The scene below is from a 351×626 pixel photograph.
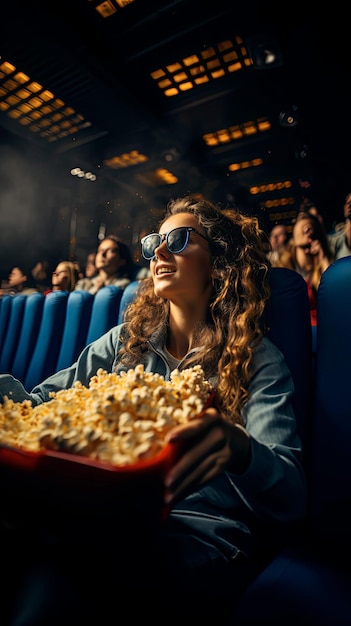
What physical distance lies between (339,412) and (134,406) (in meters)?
0.54

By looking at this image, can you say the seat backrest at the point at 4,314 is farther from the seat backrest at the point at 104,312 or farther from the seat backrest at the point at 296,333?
the seat backrest at the point at 296,333

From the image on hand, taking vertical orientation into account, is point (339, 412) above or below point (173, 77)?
below

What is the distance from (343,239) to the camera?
2.56 meters

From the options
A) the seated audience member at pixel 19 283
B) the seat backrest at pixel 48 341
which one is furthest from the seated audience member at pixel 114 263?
the seated audience member at pixel 19 283

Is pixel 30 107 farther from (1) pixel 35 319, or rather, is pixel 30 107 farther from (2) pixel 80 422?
(2) pixel 80 422

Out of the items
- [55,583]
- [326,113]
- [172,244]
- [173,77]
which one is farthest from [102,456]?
[326,113]

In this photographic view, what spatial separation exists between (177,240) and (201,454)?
0.68 metres

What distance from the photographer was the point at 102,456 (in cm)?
36

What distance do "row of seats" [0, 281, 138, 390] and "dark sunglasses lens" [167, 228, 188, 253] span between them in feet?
1.66

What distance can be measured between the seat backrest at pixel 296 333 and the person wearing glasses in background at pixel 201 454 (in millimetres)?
49

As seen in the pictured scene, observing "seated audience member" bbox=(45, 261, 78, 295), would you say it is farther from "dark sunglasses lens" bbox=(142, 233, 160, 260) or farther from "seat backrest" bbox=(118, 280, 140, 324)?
"dark sunglasses lens" bbox=(142, 233, 160, 260)

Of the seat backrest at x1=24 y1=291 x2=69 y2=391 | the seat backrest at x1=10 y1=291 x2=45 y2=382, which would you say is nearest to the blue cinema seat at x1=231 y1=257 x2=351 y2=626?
the seat backrest at x1=24 y1=291 x2=69 y2=391

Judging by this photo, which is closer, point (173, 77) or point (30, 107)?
point (173, 77)

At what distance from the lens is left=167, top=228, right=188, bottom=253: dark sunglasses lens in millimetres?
949
